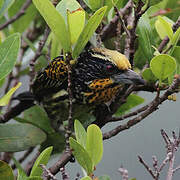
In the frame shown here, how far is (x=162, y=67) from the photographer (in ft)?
4.50

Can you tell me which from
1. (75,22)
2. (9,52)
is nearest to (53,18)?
(75,22)

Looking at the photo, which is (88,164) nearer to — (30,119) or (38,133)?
(38,133)

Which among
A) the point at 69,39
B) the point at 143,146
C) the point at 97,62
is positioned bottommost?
the point at 143,146

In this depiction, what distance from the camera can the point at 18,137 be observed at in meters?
1.76

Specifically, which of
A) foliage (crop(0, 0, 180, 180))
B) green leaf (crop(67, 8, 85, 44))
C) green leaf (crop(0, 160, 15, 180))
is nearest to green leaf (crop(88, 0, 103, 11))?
foliage (crop(0, 0, 180, 180))

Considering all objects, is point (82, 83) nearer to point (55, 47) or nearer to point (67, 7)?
point (55, 47)

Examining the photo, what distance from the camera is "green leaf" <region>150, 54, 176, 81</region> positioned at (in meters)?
1.33

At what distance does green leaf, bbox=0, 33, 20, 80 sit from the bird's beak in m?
0.48

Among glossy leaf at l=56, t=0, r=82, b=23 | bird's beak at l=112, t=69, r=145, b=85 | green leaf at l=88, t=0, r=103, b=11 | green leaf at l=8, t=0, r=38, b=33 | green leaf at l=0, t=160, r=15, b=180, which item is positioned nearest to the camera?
green leaf at l=0, t=160, r=15, b=180

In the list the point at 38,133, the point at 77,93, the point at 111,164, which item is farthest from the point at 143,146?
the point at 38,133

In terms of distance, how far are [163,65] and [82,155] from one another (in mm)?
367

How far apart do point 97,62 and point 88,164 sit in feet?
2.83

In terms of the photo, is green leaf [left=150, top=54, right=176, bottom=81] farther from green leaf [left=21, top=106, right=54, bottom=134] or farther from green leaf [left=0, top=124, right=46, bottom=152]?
green leaf [left=21, top=106, right=54, bottom=134]

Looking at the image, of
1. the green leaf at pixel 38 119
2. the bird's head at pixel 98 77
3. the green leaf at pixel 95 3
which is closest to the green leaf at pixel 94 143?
the green leaf at pixel 95 3
